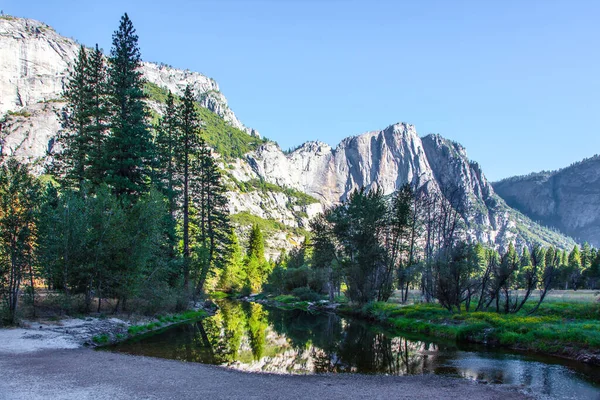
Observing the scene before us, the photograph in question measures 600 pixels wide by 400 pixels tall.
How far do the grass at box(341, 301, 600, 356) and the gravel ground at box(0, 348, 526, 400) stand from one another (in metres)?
9.59

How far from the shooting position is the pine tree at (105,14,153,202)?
3297 cm

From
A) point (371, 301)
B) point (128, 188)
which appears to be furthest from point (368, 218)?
point (128, 188)

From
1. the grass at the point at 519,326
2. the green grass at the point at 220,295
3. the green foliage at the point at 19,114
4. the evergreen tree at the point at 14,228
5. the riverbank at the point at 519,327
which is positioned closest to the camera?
the riverbank at the point at 519,327

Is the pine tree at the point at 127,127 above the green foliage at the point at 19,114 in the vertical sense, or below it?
below

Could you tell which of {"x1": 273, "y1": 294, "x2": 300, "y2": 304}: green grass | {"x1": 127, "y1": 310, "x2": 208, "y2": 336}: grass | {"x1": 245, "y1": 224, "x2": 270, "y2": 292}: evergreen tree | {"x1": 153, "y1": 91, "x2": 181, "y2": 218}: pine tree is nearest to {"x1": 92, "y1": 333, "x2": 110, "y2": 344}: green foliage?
{"x1": 127, "y1": 310, "x2": 208, "y2": 336}: grass

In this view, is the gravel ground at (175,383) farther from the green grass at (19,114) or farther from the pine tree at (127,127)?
the green grass at (19,114)

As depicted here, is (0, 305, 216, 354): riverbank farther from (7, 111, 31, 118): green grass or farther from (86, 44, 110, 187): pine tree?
(7, 111, 31, 118): green grass

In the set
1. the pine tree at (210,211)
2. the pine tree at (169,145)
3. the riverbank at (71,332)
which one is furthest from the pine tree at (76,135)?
the riverbank at (71,332)

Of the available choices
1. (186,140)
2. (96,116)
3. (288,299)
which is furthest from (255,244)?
(96,116)

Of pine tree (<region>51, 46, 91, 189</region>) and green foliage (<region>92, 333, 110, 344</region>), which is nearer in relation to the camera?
green foliage (<region>92, 333, 110, 344</region>)

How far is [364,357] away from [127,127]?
27.6 metres

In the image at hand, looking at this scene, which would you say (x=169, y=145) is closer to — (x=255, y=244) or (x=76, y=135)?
(x=76, y=135)

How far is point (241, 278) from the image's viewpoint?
88375 mm

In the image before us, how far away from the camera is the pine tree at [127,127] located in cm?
3297
